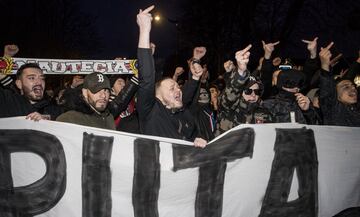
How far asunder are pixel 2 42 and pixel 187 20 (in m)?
12.8

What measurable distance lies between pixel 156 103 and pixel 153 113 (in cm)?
12

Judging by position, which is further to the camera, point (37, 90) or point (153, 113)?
point (37, 90)

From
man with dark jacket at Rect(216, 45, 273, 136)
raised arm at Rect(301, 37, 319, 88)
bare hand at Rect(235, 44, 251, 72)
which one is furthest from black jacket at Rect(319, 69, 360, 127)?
bare hand at Rect(235, 44, 251, 72)

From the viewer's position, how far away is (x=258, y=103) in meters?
4.07

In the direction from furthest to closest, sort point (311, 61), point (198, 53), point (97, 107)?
point (311, 61) < point (198, 53) < point (97, 107)

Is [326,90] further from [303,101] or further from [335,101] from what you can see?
[303,101]

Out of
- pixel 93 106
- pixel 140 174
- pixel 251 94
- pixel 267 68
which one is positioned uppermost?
pixel 267 68

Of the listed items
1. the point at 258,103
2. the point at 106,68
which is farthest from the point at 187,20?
the point at 258,103

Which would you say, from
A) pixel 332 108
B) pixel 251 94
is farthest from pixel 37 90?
pixel 332 108

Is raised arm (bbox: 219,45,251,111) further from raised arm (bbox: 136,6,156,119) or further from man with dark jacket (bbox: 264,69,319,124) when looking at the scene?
raised arm (bbox: 136,6,156,119)

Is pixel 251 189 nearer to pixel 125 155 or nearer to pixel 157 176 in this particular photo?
pixel 157 176

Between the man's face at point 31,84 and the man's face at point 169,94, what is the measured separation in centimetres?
131

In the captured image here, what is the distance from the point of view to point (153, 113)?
3510 mm

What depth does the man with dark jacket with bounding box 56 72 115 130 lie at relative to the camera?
Result: 11.5 feet
